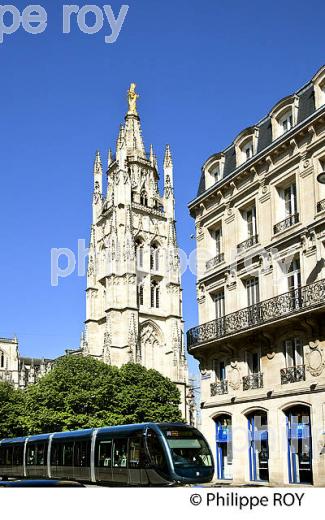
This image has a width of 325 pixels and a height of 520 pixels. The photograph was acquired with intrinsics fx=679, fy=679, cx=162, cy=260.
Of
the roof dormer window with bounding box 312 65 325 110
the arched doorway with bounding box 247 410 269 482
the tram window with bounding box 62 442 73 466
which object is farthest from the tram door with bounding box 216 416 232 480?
the roof dormer window with bounding box 312 65 325 110

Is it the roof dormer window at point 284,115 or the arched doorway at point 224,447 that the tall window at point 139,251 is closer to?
the arched doorway at point 224,447

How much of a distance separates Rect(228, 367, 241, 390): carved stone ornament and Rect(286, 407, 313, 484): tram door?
3.03 metres

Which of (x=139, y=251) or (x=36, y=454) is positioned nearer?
(x=36, y=454)

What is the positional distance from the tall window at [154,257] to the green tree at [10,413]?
103 ft

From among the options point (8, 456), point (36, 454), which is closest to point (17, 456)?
point (8, 456)

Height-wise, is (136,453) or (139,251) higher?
A: (139,251)

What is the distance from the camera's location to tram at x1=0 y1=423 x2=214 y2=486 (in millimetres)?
20797

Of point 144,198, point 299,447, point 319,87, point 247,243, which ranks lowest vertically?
point 299,447

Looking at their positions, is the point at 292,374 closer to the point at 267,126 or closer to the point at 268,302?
the point at 268,302

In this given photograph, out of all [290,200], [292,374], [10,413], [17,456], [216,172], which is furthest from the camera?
[10,413]

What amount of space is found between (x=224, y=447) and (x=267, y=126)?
41.3 ft

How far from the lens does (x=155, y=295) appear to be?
9225 centimetres
